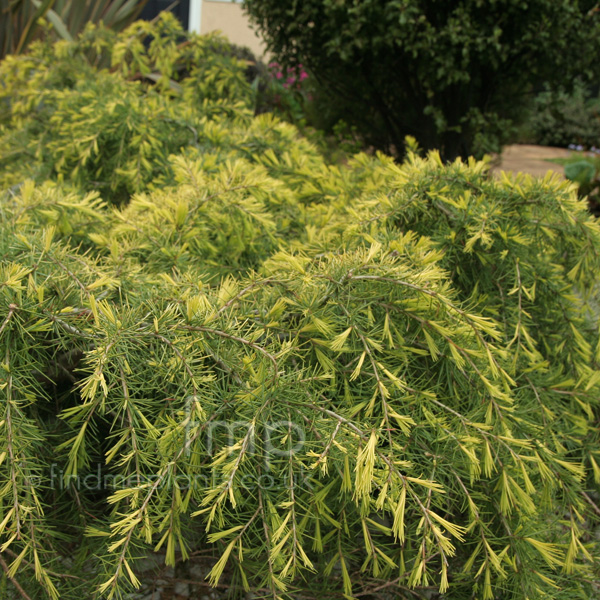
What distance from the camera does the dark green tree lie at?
3143mm

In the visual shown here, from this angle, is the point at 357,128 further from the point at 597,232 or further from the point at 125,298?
the point at 125,298

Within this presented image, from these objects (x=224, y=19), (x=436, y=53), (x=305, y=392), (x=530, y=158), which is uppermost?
(x=224, y=19)

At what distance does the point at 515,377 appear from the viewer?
4.76ft

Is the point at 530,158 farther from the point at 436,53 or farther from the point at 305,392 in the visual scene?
the point at 305,392

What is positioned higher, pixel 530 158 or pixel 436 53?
pixel 436 53

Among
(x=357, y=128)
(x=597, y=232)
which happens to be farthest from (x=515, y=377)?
(x=357, y=128)

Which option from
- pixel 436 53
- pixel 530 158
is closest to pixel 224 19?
pixel 530 158

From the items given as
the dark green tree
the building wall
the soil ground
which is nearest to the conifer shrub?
the dark green tree

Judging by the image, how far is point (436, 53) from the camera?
3248 millimetres

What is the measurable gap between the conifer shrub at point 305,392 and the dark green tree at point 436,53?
1799 mm

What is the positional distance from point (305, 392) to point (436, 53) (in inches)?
107

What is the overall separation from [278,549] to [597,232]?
1069 mm

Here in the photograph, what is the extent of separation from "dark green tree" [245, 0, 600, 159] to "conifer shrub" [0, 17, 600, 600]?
180cm

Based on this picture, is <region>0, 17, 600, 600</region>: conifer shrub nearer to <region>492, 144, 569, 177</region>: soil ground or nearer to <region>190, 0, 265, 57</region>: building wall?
<region>492, 144, 569, 177</region>: soil ground
